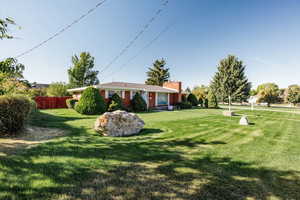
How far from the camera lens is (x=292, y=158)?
11.8 ft

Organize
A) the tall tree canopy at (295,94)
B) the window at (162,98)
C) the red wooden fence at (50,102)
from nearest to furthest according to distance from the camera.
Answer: the red wooden fence at (50,102), the window at (162,98), the tall tree canopy at (295,94)

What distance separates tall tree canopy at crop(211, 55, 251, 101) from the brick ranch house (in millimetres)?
17603

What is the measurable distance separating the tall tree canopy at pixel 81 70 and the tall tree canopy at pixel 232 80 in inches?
1236

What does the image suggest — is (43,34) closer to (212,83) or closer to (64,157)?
(64,157)

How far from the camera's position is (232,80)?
33188mm

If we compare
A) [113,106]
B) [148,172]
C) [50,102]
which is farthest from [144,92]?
[148,172]

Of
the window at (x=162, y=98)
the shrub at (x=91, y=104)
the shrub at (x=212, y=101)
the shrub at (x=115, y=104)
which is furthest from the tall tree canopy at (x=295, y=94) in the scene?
the shrub at (x=91, y=104)

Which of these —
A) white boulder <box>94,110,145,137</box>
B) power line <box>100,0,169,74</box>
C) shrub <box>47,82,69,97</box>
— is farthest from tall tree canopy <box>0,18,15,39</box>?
shrub <box>47,82,69,97</box>

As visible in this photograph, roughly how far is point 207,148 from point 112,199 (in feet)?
10.6

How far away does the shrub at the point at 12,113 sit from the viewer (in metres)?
4.52

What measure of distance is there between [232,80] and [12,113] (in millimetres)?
38031

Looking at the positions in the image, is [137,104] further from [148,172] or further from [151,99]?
[148,172]

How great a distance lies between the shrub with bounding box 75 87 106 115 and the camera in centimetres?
1139

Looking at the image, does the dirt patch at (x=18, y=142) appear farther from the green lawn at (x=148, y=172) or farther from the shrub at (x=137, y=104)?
the shrub at (x=137, y=104)
